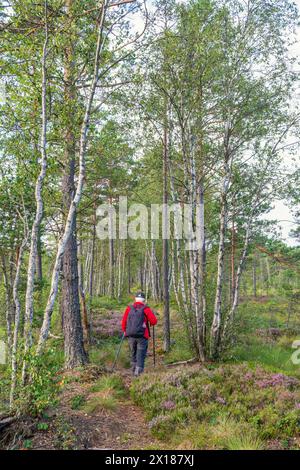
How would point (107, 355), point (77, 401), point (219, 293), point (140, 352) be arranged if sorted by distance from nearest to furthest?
point (77, 401), point (140, 352), point (219, 293), point (107, 355)

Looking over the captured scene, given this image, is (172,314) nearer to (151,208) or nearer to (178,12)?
(151,208)

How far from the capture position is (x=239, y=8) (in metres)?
9.48

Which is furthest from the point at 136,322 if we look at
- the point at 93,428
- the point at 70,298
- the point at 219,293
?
the point at 93,428

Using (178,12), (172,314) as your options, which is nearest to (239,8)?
(178,12)

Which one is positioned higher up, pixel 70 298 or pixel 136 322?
pixel 70 298

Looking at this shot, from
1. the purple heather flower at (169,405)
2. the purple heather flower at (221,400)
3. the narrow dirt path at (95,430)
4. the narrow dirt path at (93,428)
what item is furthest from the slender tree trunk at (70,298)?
the purple heather flower at (221,400)

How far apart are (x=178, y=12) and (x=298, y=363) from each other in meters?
11.6

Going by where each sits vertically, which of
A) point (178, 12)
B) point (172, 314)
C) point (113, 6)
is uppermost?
point (178, 12)

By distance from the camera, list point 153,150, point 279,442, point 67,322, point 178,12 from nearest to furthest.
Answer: point 279,442 → point 67,322 → point 178,12 → point 153,150

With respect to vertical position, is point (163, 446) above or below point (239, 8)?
below

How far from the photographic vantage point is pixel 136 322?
26.9 ft

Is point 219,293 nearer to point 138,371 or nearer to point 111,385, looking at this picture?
A: point 138,371

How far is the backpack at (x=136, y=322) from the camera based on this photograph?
813 centimetres
